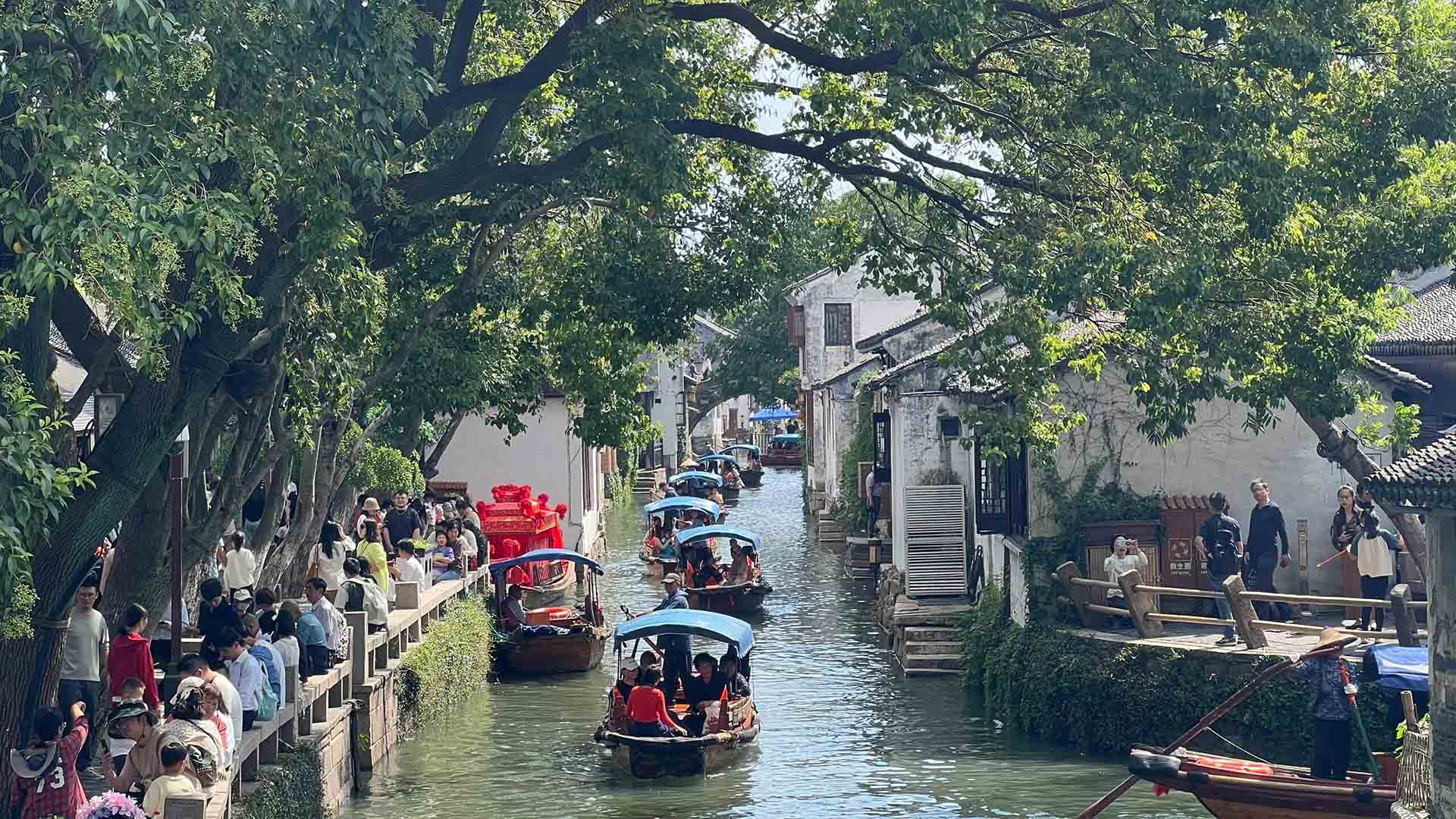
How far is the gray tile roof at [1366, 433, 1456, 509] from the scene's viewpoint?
12188mm

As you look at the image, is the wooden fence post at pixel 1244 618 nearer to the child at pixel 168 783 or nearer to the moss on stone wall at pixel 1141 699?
the moss on stone wall at pixel 1141 699

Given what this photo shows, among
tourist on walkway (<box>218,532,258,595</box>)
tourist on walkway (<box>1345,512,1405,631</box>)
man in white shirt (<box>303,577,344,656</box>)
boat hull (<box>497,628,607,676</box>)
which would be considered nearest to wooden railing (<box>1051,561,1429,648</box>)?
tourist on walkway (<box>1345,512,1405,631</box>)

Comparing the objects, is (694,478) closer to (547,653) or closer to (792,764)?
(547,653)

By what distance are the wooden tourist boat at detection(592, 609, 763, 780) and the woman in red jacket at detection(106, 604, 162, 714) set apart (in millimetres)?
7633

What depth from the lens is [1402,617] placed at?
735 inches

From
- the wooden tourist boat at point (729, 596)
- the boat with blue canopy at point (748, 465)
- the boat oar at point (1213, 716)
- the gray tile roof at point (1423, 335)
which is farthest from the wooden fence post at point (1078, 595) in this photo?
the boat with blue canopy at point (748, 465)

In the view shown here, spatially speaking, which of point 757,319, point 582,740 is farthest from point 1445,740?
point 757,319

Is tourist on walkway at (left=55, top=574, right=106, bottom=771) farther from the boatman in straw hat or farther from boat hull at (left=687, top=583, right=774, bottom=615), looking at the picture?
boat hull at (left=687, top=583, right=774, bottom=615)

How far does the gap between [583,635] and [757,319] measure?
40.3 m

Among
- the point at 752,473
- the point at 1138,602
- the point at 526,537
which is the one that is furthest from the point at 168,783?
the point at 752,473

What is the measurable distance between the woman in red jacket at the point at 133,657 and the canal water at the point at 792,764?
507cm

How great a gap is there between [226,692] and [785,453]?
70.7 meters

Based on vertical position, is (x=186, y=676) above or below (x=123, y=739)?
above

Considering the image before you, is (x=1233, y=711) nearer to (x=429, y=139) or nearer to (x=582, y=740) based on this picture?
(x=582, y=740)
